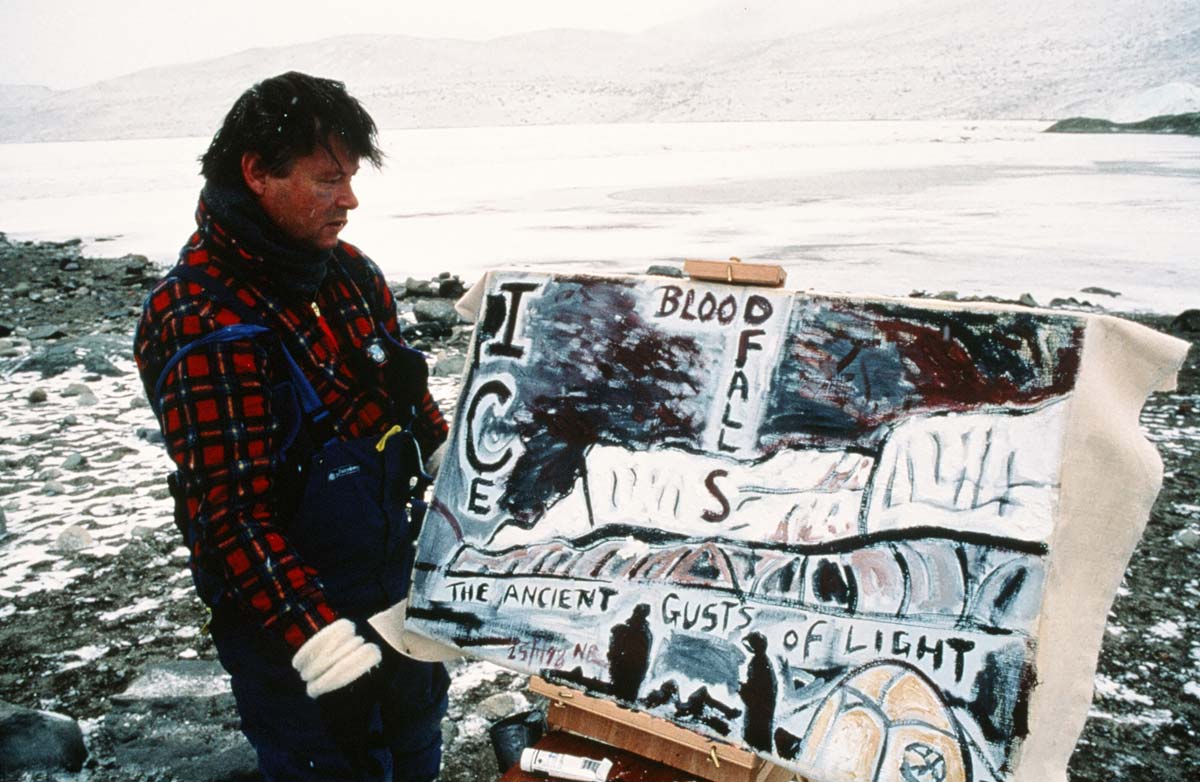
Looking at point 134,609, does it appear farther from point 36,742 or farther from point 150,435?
point 150,435

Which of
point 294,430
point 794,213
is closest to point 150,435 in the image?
point 294,430

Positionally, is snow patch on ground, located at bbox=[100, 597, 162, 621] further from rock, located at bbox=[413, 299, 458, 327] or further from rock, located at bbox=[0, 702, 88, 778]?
rock, located at bbox=[413, 299, 458, 327]

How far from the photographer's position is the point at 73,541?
4.41 m

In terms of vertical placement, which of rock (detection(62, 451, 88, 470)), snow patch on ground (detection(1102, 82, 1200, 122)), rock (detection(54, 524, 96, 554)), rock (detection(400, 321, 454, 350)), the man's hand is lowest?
rock (detection(54, 524, 96, 554))

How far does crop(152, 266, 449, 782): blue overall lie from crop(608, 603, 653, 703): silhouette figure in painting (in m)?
0.47

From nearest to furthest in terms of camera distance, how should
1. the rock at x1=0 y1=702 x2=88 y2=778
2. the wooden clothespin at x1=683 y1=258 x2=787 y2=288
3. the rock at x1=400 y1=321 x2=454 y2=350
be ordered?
the wooden clothespin at x1=683 y1=258 x2=787 y2=288 → the rock at x1=0 y1=702 x2=88 y2=778 → the rock at x1=400 y1=321 x2=454 y2=350

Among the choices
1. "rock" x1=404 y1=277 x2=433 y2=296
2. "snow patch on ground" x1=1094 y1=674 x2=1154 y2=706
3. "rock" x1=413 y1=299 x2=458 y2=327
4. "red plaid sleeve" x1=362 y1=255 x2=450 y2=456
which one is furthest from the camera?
"rock" x1=404 y1=277 x2=433 y2=296

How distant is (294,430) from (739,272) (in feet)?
3.24

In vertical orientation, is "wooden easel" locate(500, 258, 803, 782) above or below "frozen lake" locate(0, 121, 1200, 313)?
below

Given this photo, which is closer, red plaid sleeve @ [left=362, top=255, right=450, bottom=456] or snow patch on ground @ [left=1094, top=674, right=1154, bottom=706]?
red plaid sleeve @ [left=362, top=255, right=450, bottom=456]

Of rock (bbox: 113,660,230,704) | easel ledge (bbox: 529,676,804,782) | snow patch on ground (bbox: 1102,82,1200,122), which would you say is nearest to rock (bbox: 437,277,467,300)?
rock (bbox: 113,660,230,704)

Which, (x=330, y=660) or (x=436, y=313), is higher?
(x=330, y=660)

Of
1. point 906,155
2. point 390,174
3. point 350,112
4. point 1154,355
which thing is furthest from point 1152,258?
point 390,174

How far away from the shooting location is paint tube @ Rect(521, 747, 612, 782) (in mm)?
1810
